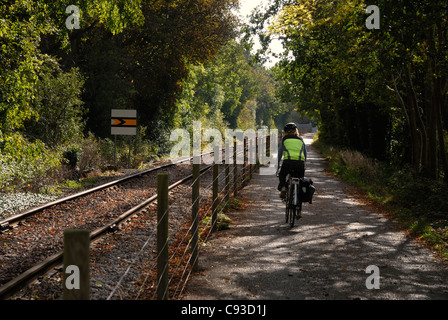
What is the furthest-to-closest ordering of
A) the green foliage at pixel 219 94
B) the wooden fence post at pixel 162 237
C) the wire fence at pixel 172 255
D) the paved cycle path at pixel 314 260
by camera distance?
the green foliage at pixel 219 94, the paved cycle path at pixel 314 260, the wire fence at pixel 172 255, the wooden fence post at pixel 162 237

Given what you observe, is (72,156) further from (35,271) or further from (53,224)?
(35,271)

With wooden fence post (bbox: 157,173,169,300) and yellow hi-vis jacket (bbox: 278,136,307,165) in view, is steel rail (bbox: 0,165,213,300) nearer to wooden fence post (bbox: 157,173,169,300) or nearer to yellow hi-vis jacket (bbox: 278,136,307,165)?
wooden fence post (bbox: 157,173,169,300)

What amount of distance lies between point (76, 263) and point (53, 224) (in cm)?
744

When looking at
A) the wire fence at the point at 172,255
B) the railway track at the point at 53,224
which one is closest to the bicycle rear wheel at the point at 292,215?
the wire fence at the point at 172,255

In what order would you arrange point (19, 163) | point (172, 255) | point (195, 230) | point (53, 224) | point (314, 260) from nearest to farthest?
point (172, 255)
point (195, 230)
point (314, 260)
point (53, 224)
point (19, 163)

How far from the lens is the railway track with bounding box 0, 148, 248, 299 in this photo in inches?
268

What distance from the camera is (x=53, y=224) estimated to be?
1003cm

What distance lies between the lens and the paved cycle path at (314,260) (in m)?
6.06

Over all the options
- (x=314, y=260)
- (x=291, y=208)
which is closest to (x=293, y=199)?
(x=291, y=208)

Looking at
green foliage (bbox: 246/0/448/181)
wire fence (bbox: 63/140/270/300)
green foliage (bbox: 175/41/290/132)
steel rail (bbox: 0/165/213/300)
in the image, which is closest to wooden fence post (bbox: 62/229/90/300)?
wire fence (bbox: 63/140/270/300)

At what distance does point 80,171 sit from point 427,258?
14802 millimetres

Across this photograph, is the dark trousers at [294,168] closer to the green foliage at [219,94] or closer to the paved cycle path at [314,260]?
the paved cycle path at [314,260]

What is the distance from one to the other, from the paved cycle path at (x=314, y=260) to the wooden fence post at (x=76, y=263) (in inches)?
110

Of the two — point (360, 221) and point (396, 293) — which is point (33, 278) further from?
point (360, 221)
